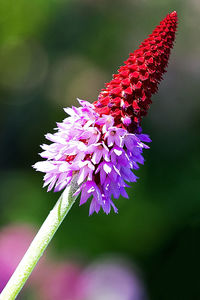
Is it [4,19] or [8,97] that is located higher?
[4,19]

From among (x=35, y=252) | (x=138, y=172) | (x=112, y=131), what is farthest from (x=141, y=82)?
(x=138, y=172)

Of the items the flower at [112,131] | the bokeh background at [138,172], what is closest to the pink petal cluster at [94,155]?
the flower at [112,131]

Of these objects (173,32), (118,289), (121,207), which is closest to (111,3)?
(121,207)

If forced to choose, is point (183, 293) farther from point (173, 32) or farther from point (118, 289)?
point (173, 32)

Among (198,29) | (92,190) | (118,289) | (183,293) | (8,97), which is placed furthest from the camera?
(198,29)

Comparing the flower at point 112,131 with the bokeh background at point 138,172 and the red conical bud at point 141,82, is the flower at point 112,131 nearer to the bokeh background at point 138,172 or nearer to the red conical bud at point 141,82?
the red conical bud at point 141,82

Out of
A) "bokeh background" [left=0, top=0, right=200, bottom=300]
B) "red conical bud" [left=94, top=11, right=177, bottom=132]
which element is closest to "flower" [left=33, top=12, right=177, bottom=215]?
"red conical bud" [left=94, top=11, right=177, bottom=132]

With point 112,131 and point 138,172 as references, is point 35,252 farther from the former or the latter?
point 138,172
